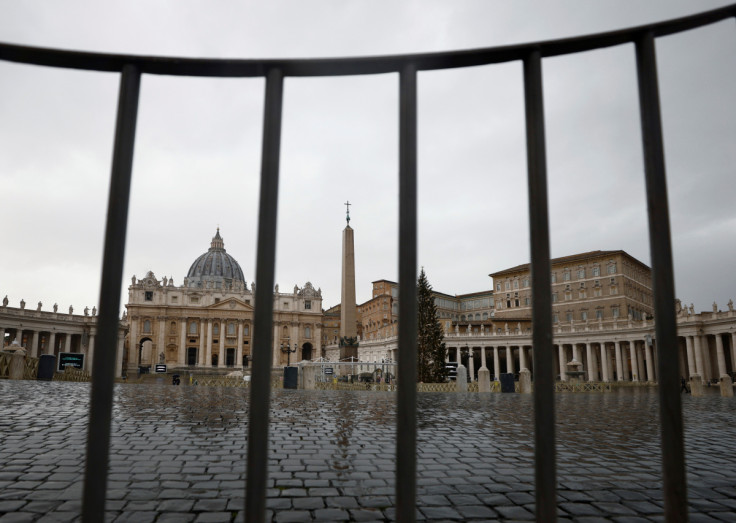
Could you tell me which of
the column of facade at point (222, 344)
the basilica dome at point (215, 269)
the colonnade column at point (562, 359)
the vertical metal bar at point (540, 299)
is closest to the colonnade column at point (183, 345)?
the column of facade at point (222, 344)

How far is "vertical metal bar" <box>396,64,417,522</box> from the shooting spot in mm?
1862

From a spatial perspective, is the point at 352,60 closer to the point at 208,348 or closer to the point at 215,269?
the point at 208,348

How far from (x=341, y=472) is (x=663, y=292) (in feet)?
13.0

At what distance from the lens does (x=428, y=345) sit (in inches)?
1518

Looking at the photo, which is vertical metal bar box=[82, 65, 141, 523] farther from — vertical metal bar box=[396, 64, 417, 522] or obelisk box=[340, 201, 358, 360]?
obelisk box=[340, 201, 358, 360]

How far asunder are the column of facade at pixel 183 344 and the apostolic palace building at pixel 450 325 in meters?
0.20

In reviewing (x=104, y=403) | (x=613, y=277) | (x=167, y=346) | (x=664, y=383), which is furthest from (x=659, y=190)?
(x=167, y=346)

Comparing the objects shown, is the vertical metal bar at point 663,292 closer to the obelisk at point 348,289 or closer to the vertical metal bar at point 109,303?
the vertical metal bar at point 109,303

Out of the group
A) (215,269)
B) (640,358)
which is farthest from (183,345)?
(640,358)

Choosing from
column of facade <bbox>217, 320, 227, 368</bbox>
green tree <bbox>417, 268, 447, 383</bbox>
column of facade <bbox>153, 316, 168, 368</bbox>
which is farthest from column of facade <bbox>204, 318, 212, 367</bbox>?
green tree <bbox>417, 268, 447, 383</bbox>

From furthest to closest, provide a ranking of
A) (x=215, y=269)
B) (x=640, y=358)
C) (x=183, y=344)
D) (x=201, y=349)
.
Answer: (x=215, y=269)
(x=201, y=349)
(x=183, y=344)
(x=640, y=358)

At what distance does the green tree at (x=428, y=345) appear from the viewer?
36.9 meters

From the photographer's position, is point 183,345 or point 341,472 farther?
point 183,345

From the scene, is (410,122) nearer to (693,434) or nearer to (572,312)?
(693,434)
